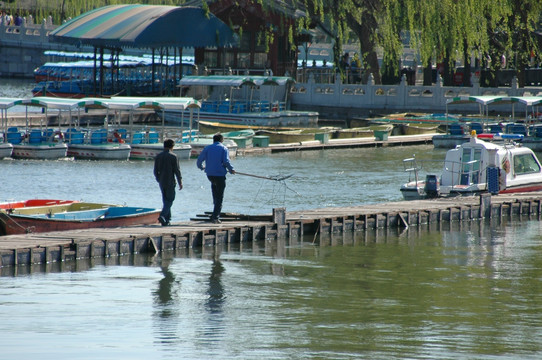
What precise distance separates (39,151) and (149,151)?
461 cm

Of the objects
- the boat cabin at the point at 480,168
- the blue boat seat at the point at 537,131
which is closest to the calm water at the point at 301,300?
the boat cabin at the point at 480,168

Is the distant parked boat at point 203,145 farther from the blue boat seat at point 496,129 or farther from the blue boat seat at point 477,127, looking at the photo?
the blue boat seat at point 496,129

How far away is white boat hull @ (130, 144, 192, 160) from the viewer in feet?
138

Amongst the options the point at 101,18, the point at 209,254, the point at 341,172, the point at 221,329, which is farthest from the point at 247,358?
the point at 101,18

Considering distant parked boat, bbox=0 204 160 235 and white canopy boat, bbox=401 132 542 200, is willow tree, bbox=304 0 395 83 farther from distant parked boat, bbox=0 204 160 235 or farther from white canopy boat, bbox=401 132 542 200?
distant parked boat, bbox=0 204 160 235

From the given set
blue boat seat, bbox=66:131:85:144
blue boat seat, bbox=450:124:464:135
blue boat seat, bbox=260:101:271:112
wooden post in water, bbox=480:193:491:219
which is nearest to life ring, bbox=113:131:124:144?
blue boat seat, bbox=66:131:85:144

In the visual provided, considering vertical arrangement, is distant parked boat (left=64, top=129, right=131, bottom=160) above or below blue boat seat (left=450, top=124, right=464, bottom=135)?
below

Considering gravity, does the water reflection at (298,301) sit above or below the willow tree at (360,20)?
below

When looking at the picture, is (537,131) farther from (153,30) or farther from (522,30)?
(153,30)

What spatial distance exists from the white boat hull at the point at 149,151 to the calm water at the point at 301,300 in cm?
1844

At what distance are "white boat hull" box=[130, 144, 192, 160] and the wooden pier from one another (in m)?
16.9

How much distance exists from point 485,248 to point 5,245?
10.9 meters

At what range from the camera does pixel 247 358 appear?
1316cm

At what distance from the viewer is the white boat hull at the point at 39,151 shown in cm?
4141
